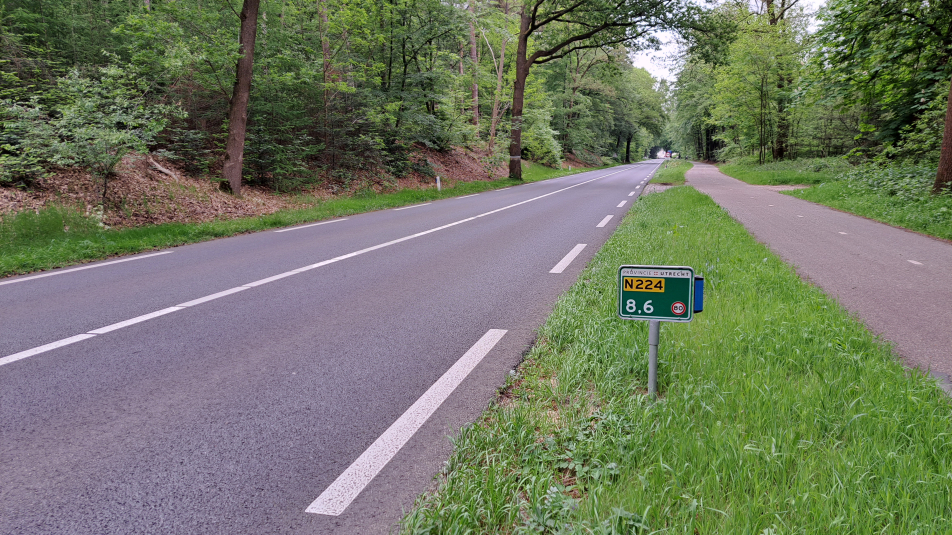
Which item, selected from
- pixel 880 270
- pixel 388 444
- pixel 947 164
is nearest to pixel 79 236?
pixel 388 444

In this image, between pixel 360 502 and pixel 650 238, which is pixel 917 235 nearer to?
pixel 650 238

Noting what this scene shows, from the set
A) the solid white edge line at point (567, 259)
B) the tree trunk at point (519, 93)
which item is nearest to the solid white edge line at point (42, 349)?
the solid white edge line at point (567, 259)

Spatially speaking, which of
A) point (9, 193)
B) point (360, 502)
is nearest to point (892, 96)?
point (360, 502)

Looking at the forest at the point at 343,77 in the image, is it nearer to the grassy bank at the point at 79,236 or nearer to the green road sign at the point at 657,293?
the grassy bank at the point at 79,236

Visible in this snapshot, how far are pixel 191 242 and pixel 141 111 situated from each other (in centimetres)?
321

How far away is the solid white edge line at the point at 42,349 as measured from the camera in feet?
12.3

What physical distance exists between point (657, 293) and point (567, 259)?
15.5 feet

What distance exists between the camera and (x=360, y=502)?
7.29 ft

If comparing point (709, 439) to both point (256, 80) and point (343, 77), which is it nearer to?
point (256, 80)

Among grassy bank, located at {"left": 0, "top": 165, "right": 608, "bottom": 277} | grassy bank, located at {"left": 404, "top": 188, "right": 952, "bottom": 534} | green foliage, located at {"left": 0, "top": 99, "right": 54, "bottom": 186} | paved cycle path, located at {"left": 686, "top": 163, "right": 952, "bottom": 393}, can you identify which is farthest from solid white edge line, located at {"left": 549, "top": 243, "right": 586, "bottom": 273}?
green foliage, located at {"left": 0, "top": 99, "right": 54, "bottom": 186}

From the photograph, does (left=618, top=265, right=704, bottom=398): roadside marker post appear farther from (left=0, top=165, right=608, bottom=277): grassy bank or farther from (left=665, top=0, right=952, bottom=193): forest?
(left=665, top=0, right=952, bottom=193): forest

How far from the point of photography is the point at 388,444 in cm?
265

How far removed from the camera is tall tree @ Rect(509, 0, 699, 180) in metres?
21.9

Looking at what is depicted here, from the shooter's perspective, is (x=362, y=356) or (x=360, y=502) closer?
(x=360, y=502)
